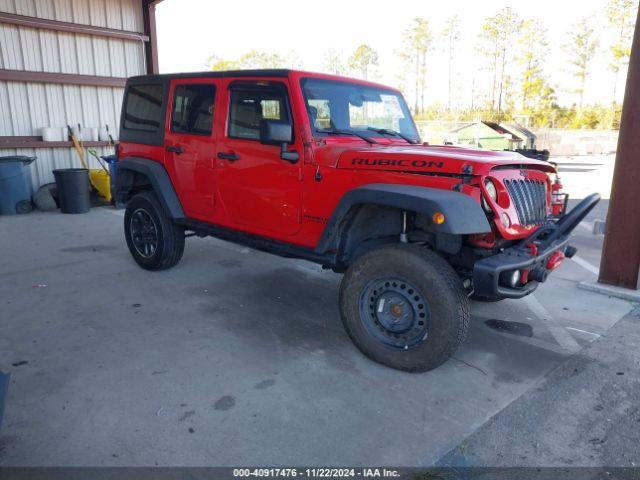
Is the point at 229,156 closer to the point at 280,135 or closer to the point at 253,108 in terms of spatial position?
the point at 253,108

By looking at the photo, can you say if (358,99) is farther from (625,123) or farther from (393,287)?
(625,123)

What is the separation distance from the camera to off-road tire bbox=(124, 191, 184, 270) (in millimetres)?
5211

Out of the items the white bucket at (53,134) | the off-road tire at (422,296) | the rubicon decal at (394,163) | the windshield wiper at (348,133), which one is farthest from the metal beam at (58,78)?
the off-road tire at (422,296)

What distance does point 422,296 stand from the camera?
3131mm

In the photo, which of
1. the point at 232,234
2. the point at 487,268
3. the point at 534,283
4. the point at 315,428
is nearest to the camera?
the point at 315,428

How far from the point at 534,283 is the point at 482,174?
0.85m

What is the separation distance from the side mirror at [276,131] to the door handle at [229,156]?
1.97 ft

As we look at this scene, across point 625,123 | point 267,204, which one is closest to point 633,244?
point 625,123

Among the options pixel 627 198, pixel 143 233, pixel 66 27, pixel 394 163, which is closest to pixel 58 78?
pixel 66 27

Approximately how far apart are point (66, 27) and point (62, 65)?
74 cm

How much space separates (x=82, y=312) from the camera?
431 centimetres

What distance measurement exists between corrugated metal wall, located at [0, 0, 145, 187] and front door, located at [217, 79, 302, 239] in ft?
23.5

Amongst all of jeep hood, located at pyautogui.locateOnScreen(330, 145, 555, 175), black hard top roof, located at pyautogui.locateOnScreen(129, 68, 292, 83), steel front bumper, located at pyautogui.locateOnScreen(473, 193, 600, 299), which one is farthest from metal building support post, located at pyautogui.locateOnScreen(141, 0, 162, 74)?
steel front bumper, located at pyautogui.locateOnScreen(473, 193, 600, 299)

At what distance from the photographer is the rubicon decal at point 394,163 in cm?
317
